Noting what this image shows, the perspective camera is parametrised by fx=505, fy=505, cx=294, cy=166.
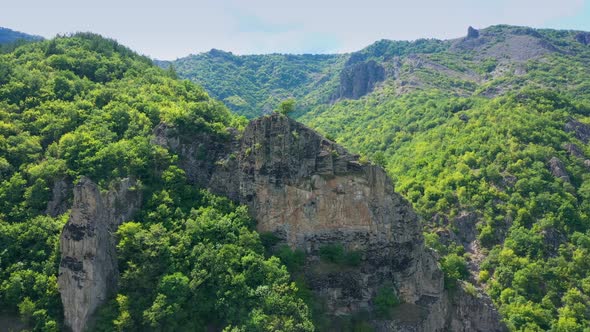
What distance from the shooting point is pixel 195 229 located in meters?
49.8

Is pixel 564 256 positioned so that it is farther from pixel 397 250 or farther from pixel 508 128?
pixel 397 250

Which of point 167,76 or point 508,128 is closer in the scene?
point 167,76

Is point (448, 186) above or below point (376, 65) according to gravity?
below

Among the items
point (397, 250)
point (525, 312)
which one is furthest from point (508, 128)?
point (397, 250)

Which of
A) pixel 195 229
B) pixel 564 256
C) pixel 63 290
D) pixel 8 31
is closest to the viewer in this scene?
pixel 63 290

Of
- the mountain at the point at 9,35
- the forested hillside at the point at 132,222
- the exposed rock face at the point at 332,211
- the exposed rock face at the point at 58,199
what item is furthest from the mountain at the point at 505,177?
the mountain at the point at 9,35

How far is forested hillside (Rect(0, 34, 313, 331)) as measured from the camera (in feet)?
145

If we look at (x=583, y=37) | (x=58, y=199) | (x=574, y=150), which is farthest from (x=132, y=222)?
(x=583, y=37)

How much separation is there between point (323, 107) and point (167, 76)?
95.8 meters

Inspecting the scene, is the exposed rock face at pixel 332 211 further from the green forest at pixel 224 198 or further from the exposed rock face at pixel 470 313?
the exposed rock face at pixel 470 313

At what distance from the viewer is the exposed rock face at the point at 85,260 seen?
43188mm

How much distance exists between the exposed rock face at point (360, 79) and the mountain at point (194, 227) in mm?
108451

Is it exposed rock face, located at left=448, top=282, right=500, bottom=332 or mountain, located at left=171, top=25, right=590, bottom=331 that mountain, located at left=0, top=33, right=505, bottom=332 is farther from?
mountain, located at left=171, top=25, right=590, bottom=331

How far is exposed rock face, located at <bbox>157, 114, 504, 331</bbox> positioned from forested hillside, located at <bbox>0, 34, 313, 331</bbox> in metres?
3.75
